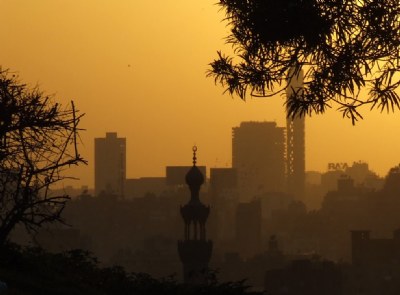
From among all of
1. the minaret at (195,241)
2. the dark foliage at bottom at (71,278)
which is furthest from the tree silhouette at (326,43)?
the minaret at (195,241)

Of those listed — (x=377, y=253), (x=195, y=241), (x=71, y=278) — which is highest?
(x=377, y=253)

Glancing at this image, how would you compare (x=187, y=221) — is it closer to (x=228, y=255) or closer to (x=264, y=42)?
(x=264, y=42)

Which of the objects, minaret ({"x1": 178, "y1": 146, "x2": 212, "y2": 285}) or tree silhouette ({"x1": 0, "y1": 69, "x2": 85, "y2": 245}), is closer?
tree silhouette ({"x1": 0, "y1": 69, "x2": 85, "y2": 245})

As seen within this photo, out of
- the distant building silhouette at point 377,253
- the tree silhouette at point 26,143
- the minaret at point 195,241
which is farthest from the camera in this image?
the distant building silhouette at point 377,253

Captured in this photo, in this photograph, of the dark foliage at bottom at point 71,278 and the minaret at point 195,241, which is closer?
the dark foliage at bottom at point 71,278

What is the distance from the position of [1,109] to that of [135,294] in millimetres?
3113

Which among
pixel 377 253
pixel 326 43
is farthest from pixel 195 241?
pixel 377 253

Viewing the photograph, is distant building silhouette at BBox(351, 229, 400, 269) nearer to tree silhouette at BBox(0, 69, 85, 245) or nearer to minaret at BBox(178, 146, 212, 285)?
minaret at BBox(178, 146, 212, 285)

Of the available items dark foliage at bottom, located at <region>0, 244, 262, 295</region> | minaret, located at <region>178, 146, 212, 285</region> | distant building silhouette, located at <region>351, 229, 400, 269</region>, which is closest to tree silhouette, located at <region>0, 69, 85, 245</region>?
dark foliage at bottom, located at <region>0, 244, 262, 295</region>

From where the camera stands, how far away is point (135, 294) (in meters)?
20.0

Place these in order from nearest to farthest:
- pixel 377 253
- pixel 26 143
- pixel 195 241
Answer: pixel 26 143 < pixel 195 241 < pixel 377 253

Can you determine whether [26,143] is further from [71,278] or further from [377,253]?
[377,253]

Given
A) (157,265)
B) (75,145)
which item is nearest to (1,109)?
(75,145)

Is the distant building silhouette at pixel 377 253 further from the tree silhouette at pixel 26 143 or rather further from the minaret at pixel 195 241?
the tree silhouette at pixel 26 143
